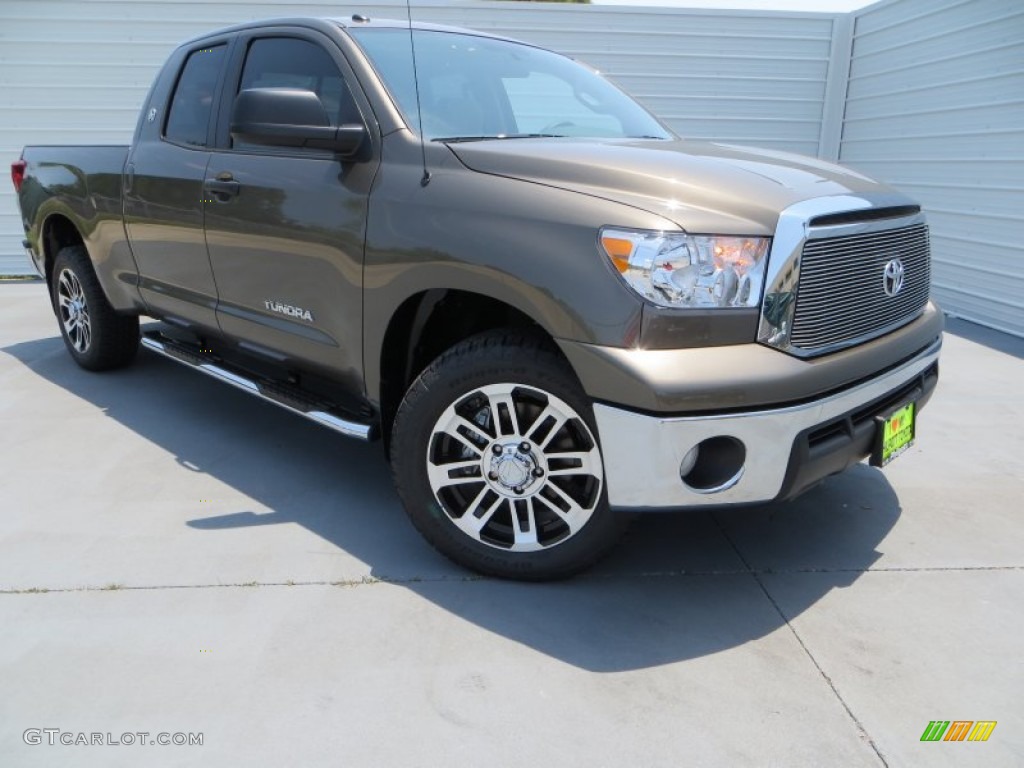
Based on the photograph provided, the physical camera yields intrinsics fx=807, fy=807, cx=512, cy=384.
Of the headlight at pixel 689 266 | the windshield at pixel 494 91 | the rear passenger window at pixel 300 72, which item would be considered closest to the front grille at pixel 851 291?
the headlight at pixel 689 266

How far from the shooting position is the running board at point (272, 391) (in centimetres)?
309

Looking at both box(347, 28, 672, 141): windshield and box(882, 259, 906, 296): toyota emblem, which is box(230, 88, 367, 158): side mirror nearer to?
box(347, 28, 672, 141): windshield

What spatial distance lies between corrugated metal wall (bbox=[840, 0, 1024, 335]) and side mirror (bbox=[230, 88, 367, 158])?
6353 millimetres

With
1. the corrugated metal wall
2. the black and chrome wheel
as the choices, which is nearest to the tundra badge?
the black and chrome wheel

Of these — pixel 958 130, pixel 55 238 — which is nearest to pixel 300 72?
pixel 55 238

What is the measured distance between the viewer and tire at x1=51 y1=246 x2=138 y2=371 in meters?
4.97

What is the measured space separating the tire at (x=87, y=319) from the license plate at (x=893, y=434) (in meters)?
4.32

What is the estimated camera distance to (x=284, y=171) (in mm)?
3229

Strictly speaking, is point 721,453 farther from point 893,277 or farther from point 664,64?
point 664,64

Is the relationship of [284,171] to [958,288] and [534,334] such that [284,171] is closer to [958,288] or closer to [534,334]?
[534,334]

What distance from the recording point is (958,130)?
307 inches

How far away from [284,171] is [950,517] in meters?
3.05
